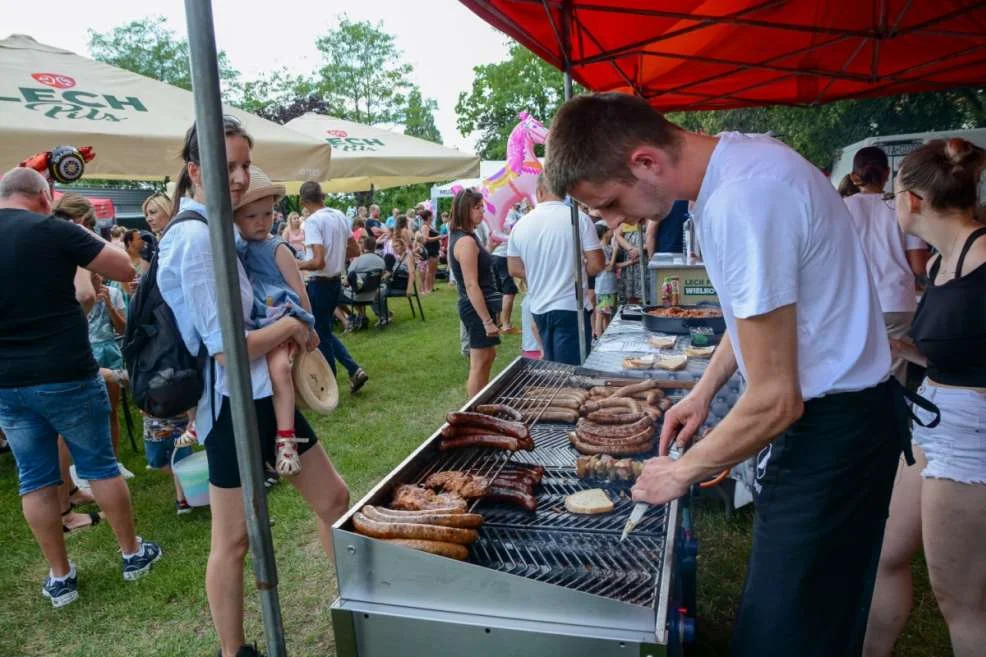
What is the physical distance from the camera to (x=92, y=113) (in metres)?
4.92

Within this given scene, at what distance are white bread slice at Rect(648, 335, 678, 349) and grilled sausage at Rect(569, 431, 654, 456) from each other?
6.01 ft

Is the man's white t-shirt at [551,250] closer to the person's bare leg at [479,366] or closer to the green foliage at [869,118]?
the person's bare leg at [479,366]

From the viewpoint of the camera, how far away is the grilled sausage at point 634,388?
3.46 metres

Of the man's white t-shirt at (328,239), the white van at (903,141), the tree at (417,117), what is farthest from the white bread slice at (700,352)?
the tree at (417,117)

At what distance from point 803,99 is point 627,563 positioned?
754 centimetres

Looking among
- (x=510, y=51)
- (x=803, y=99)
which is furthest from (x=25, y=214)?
(x=510, y=51)

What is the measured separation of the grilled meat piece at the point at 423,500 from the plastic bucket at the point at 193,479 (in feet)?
9.93

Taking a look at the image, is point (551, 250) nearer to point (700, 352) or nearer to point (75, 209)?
point (700, 352)

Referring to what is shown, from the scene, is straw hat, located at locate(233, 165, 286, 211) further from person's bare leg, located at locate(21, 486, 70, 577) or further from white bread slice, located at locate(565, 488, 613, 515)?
person's bare leg, located at locate(21, 486, 70, 577)

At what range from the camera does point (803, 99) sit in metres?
7.91

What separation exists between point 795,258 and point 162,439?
508 centimetres

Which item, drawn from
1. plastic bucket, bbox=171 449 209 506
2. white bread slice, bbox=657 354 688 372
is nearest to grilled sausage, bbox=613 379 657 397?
white bread slice, bbox=657 354 688 372

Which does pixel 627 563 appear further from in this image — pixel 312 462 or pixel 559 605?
pixel 312 462

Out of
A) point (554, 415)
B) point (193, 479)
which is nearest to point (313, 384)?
point (554, 415)
